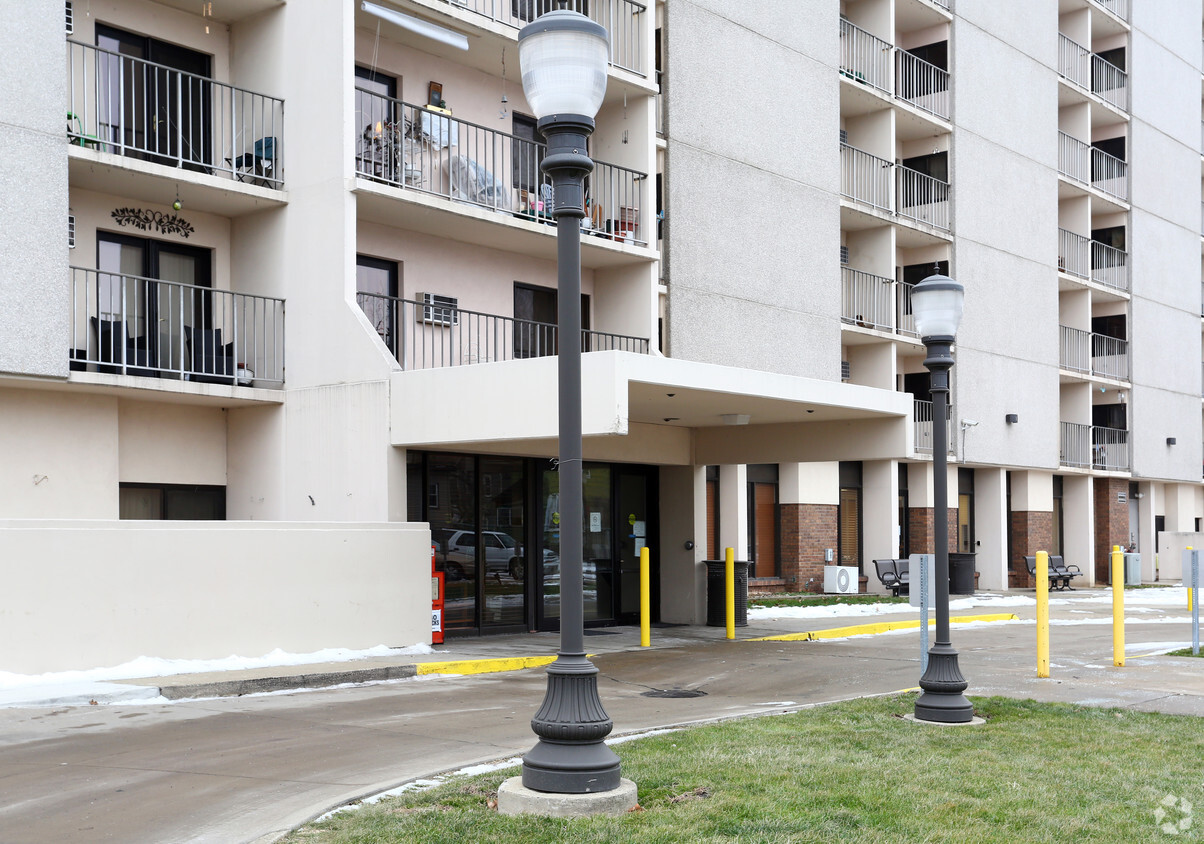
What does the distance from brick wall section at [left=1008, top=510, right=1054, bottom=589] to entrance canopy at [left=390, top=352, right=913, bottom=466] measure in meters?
18.4

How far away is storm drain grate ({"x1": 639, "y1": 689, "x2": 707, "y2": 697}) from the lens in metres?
13.1

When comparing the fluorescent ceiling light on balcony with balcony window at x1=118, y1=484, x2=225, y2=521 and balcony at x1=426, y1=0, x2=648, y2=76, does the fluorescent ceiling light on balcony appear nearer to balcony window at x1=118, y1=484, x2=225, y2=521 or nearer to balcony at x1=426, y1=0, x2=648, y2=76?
balcony at x1=426, y1=0, x2=648, y2=76

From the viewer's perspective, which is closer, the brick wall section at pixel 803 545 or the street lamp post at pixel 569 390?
the street lamp post at pixel 569 390

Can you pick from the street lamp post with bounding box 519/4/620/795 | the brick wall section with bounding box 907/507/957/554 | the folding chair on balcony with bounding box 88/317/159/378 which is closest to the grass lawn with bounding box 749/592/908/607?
the brick wall section with bounding box 907/507/957/554

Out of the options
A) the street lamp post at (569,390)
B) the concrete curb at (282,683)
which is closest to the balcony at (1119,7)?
the concrete curb at (282,683)

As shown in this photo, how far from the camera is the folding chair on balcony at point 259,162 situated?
58.2ft

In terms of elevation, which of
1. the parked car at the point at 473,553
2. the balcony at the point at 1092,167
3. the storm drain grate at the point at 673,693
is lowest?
the storm drain grate at the point at 673,693

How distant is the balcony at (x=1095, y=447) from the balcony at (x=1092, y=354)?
5.95 ft

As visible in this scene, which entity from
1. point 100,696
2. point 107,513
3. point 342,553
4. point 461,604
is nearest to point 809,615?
point 461,604

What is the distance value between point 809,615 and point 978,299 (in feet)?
46.8

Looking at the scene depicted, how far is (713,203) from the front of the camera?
24.5 m

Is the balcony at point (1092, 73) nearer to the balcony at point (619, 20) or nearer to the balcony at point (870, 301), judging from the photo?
the balcony at point (870, 301)

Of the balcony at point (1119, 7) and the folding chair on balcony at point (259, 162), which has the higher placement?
the balcony at point (1119, 7)

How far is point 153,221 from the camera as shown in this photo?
1725 cm
